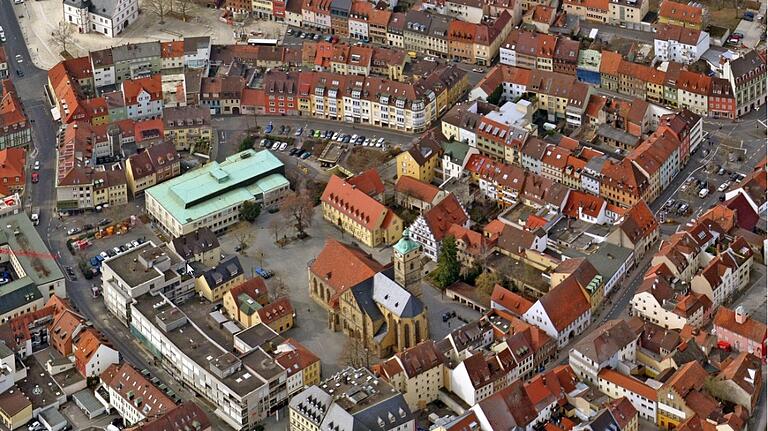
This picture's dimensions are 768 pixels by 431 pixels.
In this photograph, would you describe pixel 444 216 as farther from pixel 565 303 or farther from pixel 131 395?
pixel 131 395

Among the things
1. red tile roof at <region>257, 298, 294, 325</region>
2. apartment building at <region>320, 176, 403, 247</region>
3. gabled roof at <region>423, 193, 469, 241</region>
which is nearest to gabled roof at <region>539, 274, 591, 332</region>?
gabled roof at <region>423, 193, 469, 241</region>

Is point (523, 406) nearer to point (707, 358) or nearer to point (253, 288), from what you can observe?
point (707, 358)

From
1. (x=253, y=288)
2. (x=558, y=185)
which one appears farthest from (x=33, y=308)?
(x=558, y=185)

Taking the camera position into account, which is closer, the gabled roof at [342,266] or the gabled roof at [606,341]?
the gabled roof at [606,341]

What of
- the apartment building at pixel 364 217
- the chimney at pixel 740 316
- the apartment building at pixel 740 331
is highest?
the chimney at pixel 740 316

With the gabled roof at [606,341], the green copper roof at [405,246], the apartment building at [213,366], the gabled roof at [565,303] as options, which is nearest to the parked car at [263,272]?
the apartment building at [213,366]

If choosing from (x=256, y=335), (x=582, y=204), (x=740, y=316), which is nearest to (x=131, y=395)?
(x=256, y=335)

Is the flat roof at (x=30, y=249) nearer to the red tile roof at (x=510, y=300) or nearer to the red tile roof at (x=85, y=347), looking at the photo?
the red tile roof at (x=85, y=347)
